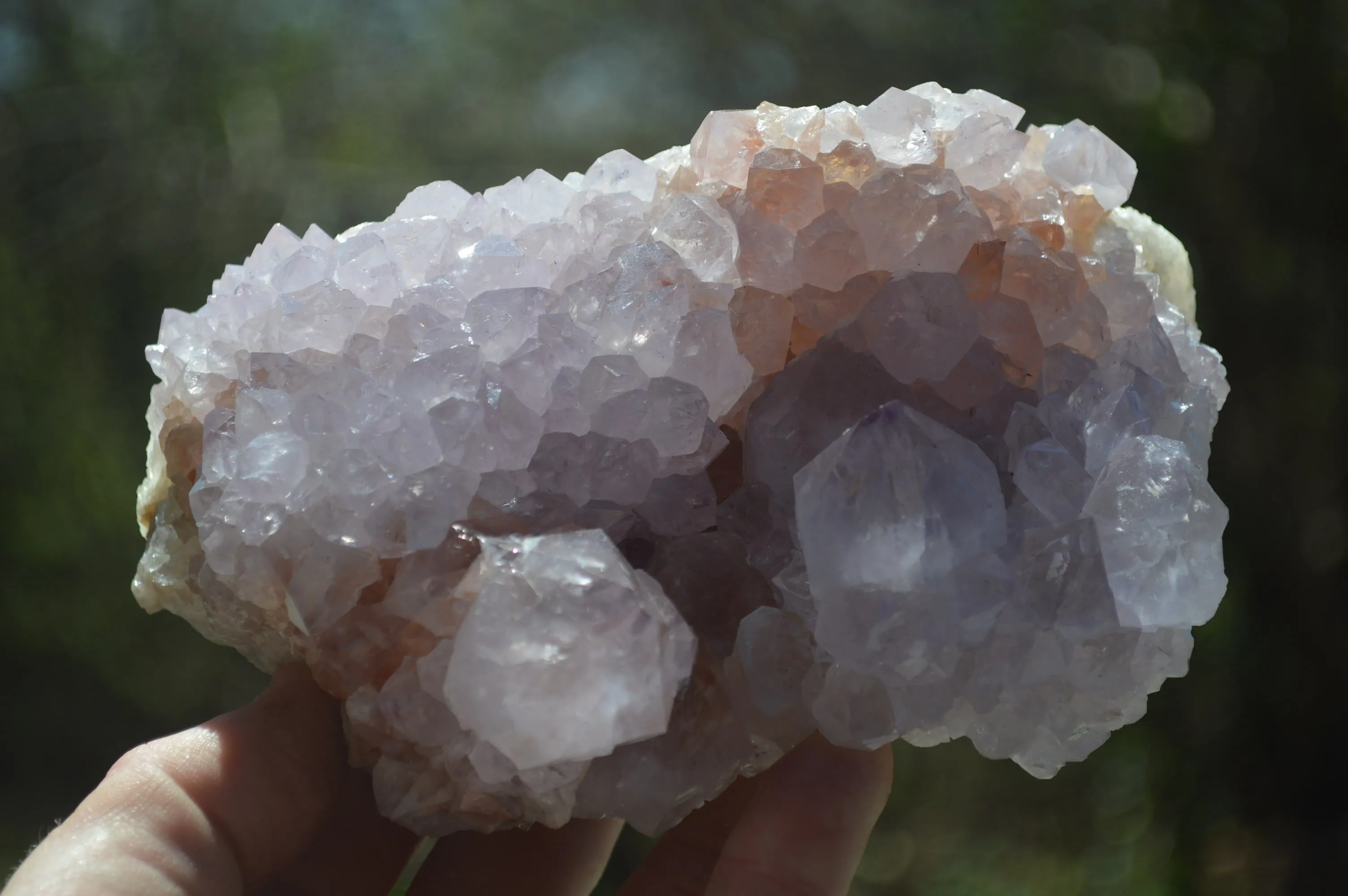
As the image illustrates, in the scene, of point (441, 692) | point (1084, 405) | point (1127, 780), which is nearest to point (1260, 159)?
Answer: point (1127, 780)

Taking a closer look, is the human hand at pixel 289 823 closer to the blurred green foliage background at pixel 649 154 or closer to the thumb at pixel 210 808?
the thumb at pixel 210 808

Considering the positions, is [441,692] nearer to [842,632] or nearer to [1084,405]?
[842,632]

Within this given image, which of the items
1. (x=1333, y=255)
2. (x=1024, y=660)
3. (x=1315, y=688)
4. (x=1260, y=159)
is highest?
(x=1024, y=660)

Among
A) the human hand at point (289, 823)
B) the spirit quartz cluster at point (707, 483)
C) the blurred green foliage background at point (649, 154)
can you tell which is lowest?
the blurred green foliage background at point (649, 154)

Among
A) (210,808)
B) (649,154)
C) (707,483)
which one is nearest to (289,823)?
(210,808)

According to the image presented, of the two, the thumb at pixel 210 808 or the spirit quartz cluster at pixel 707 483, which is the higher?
the spirit quartz cluster at pixel 707 483

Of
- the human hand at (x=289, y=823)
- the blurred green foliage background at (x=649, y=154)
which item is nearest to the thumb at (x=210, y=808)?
the human hand at (x=289, y=823)

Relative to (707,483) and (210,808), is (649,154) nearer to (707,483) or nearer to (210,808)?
(707,483)
